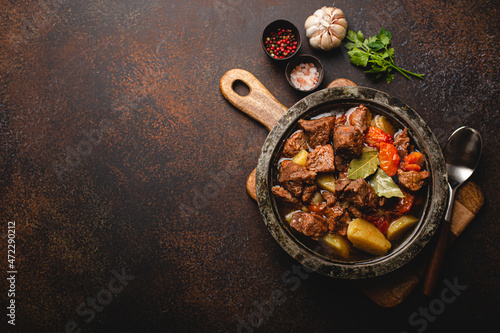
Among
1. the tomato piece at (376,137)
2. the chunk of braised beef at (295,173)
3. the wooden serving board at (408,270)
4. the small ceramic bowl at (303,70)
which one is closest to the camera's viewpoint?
the chunk of braised beef at (295,173)

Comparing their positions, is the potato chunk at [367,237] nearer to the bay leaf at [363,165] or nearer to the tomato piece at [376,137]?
the bay leaf at [363,165]

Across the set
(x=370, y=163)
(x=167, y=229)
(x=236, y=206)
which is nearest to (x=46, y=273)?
(x=167, y=229)

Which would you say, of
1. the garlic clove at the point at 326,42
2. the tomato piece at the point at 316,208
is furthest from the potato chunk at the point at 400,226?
the garlic clove at the point at 326,42

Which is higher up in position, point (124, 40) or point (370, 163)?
point (124, 40)

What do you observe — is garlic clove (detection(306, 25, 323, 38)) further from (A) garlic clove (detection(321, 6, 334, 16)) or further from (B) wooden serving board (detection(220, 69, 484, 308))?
(B) wooden serving board (detection(220, 69, 484, 308))

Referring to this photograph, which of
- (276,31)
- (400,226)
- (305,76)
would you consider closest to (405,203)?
(400,226)

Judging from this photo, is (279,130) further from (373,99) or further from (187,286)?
(187,286)

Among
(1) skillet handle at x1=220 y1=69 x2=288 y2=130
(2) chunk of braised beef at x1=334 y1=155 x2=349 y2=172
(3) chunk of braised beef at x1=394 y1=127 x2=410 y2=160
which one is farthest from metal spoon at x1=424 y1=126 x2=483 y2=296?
(1) skillet handle at x1=220 y1=69 x2=288 y2=130
